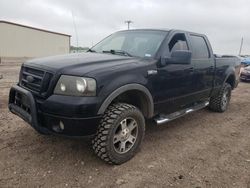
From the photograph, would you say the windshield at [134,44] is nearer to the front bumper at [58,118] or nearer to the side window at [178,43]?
the side window at [178,43]

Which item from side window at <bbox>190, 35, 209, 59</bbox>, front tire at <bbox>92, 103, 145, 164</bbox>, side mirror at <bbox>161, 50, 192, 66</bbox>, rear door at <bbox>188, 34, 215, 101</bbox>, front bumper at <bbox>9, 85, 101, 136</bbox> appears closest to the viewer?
front bumper at <bbox>9, 85, 101, 136</bbox>

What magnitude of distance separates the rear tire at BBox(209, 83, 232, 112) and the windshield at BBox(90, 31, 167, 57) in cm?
269

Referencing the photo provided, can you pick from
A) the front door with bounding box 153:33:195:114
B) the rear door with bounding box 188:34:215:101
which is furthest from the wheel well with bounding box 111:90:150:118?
the rear door with bounding box 188:34:215:101

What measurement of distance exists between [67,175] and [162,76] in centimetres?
196

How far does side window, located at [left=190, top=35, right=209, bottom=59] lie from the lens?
4977mm

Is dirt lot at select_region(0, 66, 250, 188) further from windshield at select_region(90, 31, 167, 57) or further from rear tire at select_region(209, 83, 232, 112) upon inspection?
windshield at select_region(90, 31, 167, 57)

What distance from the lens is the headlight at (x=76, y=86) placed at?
9.71 feet

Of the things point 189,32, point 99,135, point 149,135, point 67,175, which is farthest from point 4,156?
point 189,32

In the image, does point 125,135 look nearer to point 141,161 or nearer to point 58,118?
point 141,161

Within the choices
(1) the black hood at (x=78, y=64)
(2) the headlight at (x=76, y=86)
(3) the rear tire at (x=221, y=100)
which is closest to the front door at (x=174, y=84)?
(1) the black hood at (x=78, y=64)

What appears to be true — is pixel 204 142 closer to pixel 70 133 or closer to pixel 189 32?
pixel 189 32

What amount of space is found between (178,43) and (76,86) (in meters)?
2.30

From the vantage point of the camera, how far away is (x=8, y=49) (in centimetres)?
3447

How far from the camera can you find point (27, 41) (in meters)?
37.0
